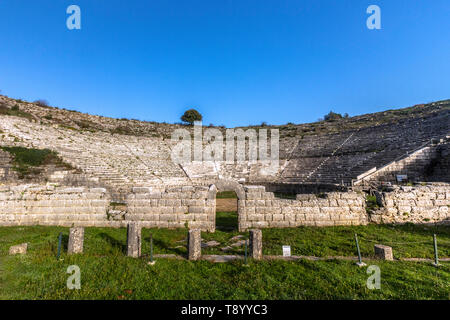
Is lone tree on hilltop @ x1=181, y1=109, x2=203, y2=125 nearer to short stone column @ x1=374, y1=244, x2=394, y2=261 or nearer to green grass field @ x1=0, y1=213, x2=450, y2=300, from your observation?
green grass field @ x1=0, y1=213, x2=450, y2=300

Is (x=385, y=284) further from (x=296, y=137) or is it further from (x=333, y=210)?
(x=296, y=137)

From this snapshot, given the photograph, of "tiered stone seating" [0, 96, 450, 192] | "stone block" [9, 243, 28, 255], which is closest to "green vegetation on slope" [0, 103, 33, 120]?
"tiered stone seating" [0, 96, 450, 192]

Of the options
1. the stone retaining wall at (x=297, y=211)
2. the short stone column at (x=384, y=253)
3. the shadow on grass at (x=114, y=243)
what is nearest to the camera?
the short stone column at (x=384, y=253)

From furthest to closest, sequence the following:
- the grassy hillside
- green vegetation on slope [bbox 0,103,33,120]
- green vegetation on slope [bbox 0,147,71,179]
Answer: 1. green vegetation on slope [bbox 0,103,33,120]
2. green vegetation on slope [bbox 0,147,71,179]
3. the grassy hillside

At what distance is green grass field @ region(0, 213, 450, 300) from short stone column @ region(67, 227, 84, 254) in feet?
0.82

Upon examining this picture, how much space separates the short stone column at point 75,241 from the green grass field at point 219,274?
0.25 metres

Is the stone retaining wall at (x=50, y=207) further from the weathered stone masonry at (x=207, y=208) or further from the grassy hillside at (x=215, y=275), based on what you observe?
the grassy hillside at (x=215, y=275)

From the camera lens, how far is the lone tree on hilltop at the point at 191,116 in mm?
59406

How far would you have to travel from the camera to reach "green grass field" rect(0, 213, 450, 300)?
4.09 meters

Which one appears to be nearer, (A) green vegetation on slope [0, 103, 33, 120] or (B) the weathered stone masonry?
(B) the weathered stone masonry

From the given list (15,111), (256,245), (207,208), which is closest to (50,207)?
(207,208)

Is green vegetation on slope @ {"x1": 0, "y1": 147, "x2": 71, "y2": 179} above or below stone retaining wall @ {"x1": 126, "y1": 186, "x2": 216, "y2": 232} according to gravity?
above

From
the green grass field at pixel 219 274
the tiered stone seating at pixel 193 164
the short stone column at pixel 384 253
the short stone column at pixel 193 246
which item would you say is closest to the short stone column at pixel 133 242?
the green grass field at pixel 219 274
